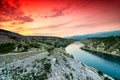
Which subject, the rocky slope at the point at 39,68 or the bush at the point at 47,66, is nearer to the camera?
the rocky slope at the point at 39,68

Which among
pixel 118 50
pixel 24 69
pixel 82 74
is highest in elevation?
pixel 24 69

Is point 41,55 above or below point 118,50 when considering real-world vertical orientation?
above

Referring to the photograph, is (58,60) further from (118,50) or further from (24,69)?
(118,50)

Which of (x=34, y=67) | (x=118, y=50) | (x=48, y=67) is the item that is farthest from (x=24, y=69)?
(x=118, y=50)

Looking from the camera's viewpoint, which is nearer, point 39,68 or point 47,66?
point 39,68

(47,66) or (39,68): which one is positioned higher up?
(47,66)

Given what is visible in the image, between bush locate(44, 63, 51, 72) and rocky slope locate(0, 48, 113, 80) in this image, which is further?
bush locate(44, 63, 51, 72)

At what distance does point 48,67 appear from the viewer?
45.9 m

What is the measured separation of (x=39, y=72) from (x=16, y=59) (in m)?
10.6

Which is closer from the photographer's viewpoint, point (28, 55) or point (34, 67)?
point (34, 67)

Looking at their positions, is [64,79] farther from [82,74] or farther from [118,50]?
[118,50]

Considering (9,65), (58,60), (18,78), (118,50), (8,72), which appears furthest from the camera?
(118,50)

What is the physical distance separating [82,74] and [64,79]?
10.7m

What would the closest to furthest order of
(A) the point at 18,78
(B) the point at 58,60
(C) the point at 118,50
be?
(A) the point at 18,78 → (B) the point at 58,60 → (C) the point at 118,50
